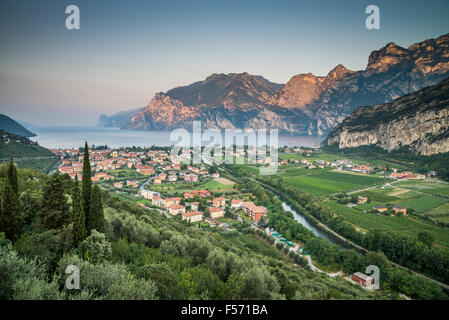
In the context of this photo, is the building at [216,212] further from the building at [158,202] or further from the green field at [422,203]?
the green field at [422,203]

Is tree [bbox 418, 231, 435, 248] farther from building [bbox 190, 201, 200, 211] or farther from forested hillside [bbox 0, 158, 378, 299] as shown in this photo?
building [bbox 190, 201, 200, 211]

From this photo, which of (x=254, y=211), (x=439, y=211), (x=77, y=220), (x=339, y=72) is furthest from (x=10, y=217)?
(x=339, y=72)

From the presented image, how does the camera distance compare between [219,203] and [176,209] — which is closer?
[176,209]

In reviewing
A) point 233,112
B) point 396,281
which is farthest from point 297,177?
point 233,112

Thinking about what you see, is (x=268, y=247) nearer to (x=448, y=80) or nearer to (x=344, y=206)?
(x=344, y=206)

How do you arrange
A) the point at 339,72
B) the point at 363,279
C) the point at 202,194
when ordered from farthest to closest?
the point at 339,72
the point at 202,194
the point at 363,279

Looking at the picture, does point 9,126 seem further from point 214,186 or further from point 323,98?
point 323,98

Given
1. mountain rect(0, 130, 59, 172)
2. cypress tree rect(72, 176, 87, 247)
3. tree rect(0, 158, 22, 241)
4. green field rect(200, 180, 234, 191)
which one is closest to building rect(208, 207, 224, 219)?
green field rect(200, 180, 234, 191)
